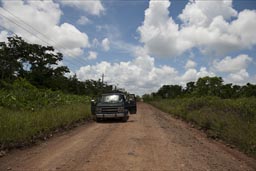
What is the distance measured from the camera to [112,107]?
1870 cm

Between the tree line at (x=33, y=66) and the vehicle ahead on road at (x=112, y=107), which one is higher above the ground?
the tree line at (x=33, y=66)

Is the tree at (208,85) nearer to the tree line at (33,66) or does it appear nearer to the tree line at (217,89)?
the tree line at (217,89)

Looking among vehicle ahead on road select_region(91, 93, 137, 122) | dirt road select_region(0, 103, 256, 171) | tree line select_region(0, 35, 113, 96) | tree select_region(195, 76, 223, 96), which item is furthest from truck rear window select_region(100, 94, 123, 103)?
tree select_region(195, 76, 223, 96)

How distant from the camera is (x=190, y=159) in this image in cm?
761

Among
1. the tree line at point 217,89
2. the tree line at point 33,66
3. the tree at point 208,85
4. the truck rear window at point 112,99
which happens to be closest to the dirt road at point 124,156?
the truck rear window at point 112,99

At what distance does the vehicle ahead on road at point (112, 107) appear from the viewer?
736 inches

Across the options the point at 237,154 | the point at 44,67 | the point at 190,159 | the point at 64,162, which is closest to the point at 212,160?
the point at 190,159

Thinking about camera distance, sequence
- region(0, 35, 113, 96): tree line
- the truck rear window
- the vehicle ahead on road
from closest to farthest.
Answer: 1. the vehicle ahead on road
2. the truck rear window
3. region(0, 35, 113, 96): tree line

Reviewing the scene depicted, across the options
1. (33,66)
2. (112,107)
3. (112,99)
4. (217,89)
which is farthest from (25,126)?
(217,89)

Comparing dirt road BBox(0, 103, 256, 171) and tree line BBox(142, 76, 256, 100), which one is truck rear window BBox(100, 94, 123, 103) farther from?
tree line BBox(142, 76, 256, 100)

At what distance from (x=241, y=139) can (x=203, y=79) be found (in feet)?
270

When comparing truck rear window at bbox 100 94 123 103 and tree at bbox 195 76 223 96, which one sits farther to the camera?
tree at bbox 195 76 223 96

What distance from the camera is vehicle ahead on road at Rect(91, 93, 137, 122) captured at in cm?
1870

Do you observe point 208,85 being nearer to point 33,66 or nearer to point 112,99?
point 33,66
